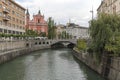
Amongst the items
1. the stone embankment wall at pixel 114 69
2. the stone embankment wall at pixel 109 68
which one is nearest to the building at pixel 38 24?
the stone embankment wall at pixel 109 68

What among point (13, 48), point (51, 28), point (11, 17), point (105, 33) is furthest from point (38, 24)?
point (105, 33)

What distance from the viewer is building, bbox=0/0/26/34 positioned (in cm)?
7712

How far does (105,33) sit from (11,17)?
2513 inches

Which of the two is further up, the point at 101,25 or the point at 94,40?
the point at 101,25

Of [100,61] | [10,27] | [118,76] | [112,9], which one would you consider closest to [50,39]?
[10,27]

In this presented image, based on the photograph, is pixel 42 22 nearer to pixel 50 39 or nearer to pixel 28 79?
pixel 50 39

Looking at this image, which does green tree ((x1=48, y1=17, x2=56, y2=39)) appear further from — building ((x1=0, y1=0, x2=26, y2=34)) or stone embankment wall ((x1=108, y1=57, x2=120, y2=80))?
stone embankment wall ((x1=108, y1=57, x2=120, y2=80))

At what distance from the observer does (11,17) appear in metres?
88.3

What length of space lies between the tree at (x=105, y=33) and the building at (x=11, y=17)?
4793 cm

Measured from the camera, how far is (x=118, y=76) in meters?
24.3

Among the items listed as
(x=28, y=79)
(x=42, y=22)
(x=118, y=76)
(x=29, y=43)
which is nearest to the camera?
(x=118, y=76)

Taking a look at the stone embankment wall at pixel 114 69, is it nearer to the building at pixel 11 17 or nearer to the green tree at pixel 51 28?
the building at pixel 11 17

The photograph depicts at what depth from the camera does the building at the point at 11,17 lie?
253 ft

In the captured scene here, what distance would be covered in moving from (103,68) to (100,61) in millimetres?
1982
